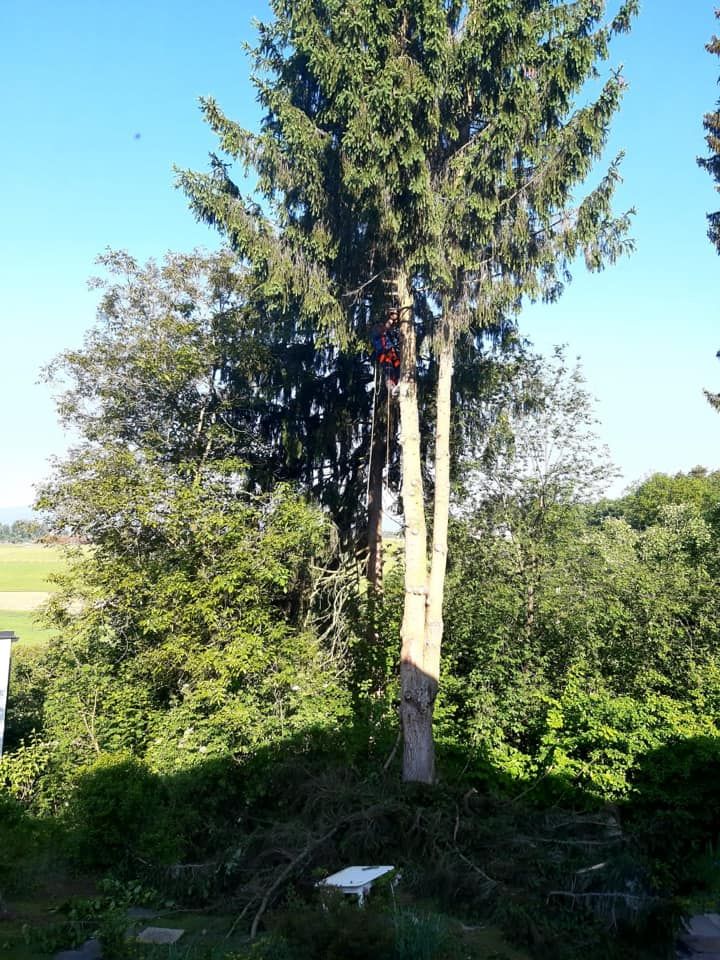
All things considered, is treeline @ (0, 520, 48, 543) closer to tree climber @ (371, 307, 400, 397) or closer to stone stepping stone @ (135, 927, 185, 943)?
tree climber @ (371, 307, 400, 397)

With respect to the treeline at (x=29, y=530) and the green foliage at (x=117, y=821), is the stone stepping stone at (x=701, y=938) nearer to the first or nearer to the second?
the green foliage at (x=117, y=821)

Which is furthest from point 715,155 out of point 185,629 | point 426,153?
point 185,629

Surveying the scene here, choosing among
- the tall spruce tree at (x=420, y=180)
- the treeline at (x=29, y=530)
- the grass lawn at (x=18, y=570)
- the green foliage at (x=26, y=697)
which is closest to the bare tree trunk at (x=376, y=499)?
the tall spruce tree at (x=420, y=180)

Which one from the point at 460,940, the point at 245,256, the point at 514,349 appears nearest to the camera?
the point at 460,940

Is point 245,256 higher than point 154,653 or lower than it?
higher

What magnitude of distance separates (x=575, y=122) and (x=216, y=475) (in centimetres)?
712

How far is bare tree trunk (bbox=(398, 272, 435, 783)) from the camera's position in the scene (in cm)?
895

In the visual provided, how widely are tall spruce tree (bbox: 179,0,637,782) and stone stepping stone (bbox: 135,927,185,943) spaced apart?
3562mm

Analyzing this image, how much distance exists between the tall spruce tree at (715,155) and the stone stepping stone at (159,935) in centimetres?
1256

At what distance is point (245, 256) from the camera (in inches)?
398

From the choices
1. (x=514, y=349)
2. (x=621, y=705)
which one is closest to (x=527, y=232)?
(x=514, y=349)

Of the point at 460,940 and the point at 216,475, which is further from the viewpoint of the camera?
the point at 216,475

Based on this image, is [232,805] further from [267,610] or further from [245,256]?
[245,256]

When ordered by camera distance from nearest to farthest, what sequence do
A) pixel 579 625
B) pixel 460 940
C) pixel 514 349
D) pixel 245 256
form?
pixel 460 940 → pixel 245 256 → pixel 579 625 → pixel 514 349
